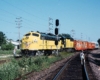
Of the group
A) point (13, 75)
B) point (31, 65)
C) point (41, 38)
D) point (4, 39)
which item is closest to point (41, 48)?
point (41, 38)

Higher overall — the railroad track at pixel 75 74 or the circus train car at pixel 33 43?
the circus train car at pixel 33 43

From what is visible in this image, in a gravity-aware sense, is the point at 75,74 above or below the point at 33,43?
below

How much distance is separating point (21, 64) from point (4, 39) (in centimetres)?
7809

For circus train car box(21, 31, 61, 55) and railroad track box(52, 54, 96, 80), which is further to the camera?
circus train car box(21, 31, 61, 55)

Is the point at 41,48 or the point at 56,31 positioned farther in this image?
the point at 56,31

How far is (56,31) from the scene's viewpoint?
36344mm

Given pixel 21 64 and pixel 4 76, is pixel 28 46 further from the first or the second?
pixel 4 76

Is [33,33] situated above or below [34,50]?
above

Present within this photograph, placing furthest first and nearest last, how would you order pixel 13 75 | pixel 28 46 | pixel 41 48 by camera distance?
pixel 41 48 → pixel 28 46 → pixel 13 75

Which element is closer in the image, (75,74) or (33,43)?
(75,74)

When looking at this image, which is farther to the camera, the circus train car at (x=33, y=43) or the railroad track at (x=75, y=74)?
the circus train car at (x=33, y=43)

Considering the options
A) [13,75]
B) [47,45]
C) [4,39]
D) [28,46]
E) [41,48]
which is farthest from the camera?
[4,39]

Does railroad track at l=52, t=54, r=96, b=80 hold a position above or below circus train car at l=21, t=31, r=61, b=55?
below

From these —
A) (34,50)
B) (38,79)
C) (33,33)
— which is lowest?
(38,79)
